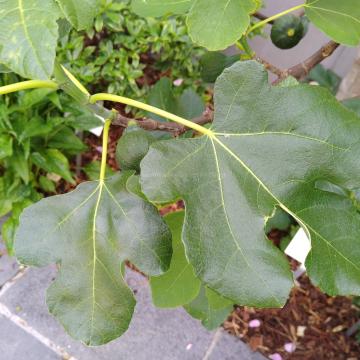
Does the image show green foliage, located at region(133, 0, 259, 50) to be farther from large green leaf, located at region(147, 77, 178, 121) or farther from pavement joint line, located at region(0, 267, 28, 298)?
pavement joint line, located at region(0, 267, 28, 298)

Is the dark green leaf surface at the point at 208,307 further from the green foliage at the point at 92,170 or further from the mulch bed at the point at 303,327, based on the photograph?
the green foliage at the point at 92,170

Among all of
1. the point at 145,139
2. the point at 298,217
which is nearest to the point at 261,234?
the point at 298,217

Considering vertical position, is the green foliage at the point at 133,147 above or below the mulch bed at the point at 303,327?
above

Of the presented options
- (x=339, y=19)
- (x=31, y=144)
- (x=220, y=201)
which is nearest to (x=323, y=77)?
(x=31, y=144)

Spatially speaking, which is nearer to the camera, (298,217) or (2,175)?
(298,217)

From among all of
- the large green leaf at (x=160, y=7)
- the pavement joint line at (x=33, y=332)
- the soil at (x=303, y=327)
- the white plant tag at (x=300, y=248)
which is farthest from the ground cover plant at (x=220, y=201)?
the soil at (x=303, y=327)

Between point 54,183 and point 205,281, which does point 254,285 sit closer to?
point 205,281
